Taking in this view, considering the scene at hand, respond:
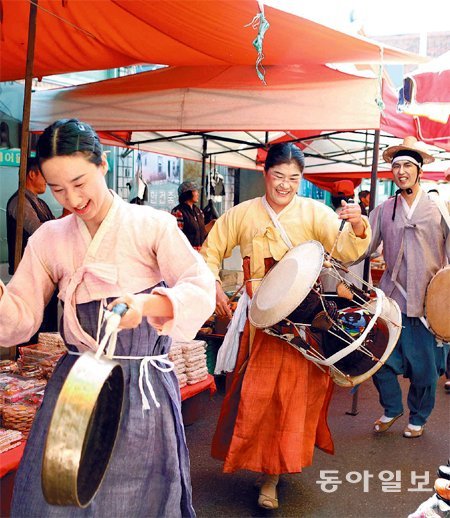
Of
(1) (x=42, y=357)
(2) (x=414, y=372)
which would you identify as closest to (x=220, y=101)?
(1) (x=42, y=357)

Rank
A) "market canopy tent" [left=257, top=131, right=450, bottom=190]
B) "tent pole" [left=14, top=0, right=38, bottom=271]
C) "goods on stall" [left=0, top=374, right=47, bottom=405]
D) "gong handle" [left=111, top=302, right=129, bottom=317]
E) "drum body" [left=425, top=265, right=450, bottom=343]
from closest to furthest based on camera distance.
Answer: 1. "gong handle" [left=111, top=302, right=129, bottom=317]
2. "goods on stall" [left=0, top=374, right=47, bottom=405]
3. "tent pole" [left=14, top=0, right=38, bottom=271]
4. "drum body" [left=425, top=265, right=450, bottom=343]
5. "market canopy tent" [left=257, top=131, right=450, bottom=190]

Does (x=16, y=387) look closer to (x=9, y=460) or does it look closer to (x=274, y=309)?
(x=9, y=460)

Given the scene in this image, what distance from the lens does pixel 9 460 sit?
265 centimetres

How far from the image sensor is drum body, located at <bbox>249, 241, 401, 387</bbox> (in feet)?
9.50

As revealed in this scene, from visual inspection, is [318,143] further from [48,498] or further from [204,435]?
[48,498]

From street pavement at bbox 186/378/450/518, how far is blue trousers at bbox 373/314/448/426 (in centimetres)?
18

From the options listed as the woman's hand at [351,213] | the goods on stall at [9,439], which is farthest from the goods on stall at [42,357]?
the woman's hand at [351,213]

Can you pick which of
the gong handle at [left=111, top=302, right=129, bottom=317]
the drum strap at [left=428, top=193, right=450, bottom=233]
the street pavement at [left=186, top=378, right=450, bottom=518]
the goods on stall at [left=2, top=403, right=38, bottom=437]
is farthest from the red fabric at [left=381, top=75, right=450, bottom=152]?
the gong handle at [left=111, top=302, right=129, bottom=317]

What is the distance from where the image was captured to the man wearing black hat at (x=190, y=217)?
23.6 ft

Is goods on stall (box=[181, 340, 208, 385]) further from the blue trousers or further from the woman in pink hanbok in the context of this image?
the woman in pink hanbok

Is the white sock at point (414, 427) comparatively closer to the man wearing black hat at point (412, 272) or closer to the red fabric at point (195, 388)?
the man wearing black hat at point (412, 272)

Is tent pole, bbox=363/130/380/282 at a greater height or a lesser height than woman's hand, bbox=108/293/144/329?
greater

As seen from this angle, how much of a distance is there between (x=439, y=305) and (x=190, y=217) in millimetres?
3825

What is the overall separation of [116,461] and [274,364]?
146cm
